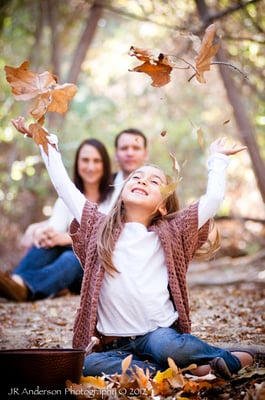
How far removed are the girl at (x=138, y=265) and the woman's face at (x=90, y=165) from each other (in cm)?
252

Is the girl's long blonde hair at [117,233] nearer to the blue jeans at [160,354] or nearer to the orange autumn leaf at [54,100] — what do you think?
the blue jeans at [160,354]

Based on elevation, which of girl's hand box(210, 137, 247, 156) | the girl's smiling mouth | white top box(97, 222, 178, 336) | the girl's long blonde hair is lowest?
white top box(97, 222, 178, 336)

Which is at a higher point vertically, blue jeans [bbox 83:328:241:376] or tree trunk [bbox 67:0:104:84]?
tree trunk [bbox 67:0:104:84]

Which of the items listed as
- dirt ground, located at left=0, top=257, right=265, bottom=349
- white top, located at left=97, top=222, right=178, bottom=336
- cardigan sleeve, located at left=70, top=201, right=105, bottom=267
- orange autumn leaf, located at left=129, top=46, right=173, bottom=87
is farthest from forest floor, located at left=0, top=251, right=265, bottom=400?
orange autumn leaf, located at left=129, top=46, right=173, bottom=87

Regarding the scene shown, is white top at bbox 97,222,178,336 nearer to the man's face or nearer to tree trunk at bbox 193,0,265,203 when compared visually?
the man's face

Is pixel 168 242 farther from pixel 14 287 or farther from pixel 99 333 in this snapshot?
pixel 14 287

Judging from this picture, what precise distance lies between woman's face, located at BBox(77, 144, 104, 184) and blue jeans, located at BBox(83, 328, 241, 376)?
299 cm

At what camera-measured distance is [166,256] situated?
2680 millimetres

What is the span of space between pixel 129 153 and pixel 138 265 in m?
2.69

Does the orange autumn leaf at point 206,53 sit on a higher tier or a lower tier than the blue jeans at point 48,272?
higher

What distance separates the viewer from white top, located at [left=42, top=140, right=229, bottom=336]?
259 cm

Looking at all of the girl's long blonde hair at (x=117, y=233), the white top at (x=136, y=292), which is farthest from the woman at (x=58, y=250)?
the white top at (x=136, y=292)

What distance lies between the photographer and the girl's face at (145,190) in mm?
2789

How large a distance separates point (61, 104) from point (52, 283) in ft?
9.53
